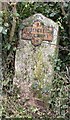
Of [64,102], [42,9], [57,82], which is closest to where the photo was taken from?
[64,102]

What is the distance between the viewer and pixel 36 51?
14.7ft

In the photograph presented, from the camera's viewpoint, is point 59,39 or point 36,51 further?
point 59,39

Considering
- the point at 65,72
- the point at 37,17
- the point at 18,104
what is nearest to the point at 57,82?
the point at 65,72

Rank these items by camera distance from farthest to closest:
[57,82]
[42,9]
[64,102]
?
[42,9] → [57,82] → [64,102]

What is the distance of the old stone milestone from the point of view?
4.40m

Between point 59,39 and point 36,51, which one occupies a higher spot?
point 59,39

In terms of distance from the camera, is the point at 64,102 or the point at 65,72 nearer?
the point at 64,102

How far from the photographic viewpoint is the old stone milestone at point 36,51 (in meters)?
4.40

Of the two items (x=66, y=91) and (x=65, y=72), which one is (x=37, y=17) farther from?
(x=66, y=91)

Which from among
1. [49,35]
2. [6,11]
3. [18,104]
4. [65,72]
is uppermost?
[6,11]

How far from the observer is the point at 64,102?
13.0 ft

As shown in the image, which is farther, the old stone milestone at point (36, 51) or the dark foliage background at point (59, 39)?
the old stone milestone at point (36, 51)

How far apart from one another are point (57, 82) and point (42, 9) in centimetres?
111

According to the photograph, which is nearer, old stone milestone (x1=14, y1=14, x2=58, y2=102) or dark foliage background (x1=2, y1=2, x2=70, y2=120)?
dark foliage background (x1=2, y1=2, x2=70, y2=120)
